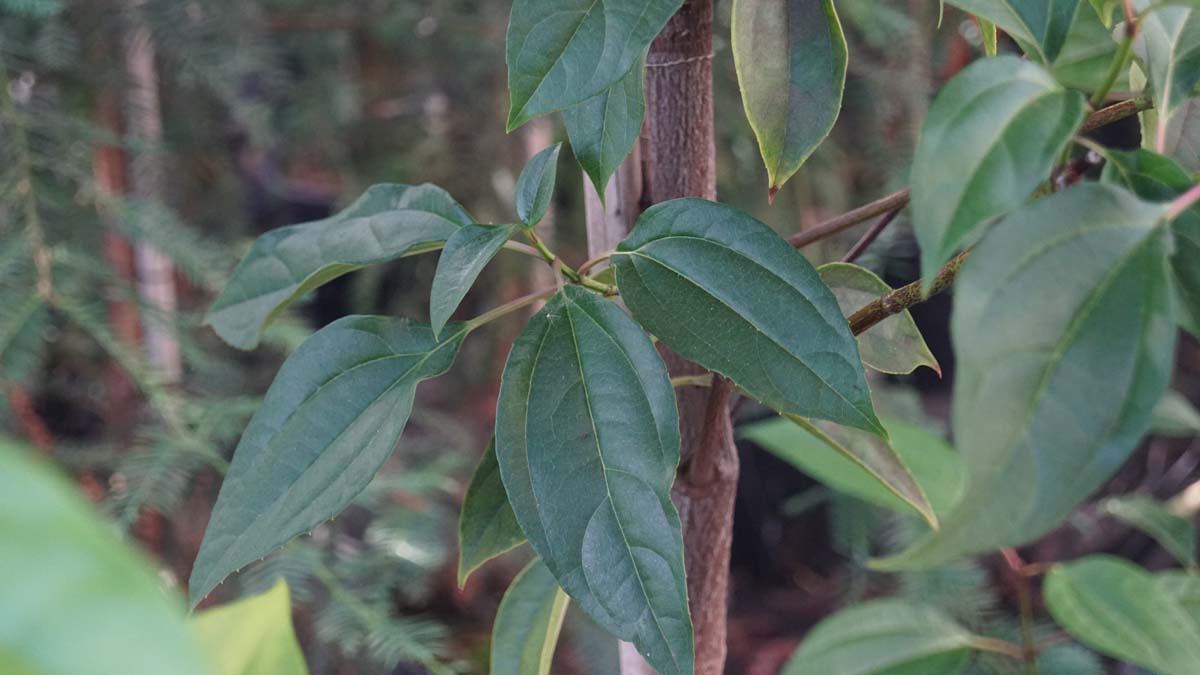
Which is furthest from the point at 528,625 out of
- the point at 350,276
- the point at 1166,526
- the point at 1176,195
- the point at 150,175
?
the point at 350,276

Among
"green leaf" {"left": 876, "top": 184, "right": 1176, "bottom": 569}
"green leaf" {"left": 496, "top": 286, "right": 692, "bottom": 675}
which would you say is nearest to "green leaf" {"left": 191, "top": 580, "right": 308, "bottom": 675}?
"green leaf" {"left": 496, "top": 286, "right": 692, "bottom": 675}

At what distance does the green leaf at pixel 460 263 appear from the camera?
27cm

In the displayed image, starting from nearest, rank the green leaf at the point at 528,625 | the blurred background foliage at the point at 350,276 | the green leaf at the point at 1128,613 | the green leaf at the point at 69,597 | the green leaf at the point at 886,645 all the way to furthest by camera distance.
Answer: the green leaf at the point at 69,597 → the green leaf at the point at 528,625 → the green leaf at the point at 1128,613 → the green leaf at the point at 886,645 → the blurred background foliage at the point at 350,276

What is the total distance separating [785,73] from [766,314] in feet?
0.28

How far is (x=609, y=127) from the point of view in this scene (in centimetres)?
29

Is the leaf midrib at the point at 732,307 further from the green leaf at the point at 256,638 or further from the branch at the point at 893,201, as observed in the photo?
the green leaf at the point at 256,638

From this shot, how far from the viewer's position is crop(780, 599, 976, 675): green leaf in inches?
25.8

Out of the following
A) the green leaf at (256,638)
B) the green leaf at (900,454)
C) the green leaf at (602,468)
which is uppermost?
the green leaf at (602,468)

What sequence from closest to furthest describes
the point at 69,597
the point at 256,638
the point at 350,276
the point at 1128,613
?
the point at 69,597, the point at 256,638, the point at 1128,613, the point at 350,276

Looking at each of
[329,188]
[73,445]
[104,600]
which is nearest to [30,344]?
[73,445]

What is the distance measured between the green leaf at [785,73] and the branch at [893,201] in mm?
36

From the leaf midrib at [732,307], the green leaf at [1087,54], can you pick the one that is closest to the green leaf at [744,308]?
the leaf midrib at [732,307]

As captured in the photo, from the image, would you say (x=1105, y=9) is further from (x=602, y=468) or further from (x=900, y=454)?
(x=900, y=454)

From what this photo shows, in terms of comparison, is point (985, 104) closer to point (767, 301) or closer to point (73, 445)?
point (767, 301)
